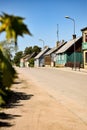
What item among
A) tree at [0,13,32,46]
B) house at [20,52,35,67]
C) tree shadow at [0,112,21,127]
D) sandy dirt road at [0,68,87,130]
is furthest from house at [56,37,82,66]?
tree at [0,13,32,46]

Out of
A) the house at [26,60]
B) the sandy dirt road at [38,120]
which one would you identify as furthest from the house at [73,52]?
the house at [26,60]

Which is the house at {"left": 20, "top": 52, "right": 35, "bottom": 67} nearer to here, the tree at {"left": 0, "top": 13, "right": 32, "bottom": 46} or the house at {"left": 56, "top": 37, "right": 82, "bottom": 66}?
the house at {"left": 56, "top": 37, "right": 82, "bottom": 66}

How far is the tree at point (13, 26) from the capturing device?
117cm

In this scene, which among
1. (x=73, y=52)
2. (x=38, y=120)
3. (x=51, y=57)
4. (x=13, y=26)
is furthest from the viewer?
(x=51, y=57)

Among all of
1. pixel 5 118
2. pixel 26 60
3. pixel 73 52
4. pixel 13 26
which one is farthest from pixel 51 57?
pixel 13 26

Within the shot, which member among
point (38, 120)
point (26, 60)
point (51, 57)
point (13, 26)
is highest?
point (51, 57)

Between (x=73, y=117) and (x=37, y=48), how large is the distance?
157 metres

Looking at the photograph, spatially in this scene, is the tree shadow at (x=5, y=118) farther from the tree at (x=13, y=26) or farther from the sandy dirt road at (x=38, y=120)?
the tree at (x=13, y=26)

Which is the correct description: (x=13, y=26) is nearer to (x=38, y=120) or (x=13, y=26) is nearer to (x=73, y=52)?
(x=38, y=120)

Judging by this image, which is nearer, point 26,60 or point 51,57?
point 51,57

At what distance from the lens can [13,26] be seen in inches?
46.2

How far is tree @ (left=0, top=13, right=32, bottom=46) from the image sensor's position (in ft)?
3.85

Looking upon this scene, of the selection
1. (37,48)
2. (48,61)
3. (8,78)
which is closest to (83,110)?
(8,78)

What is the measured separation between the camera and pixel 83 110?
11430 millimetres
